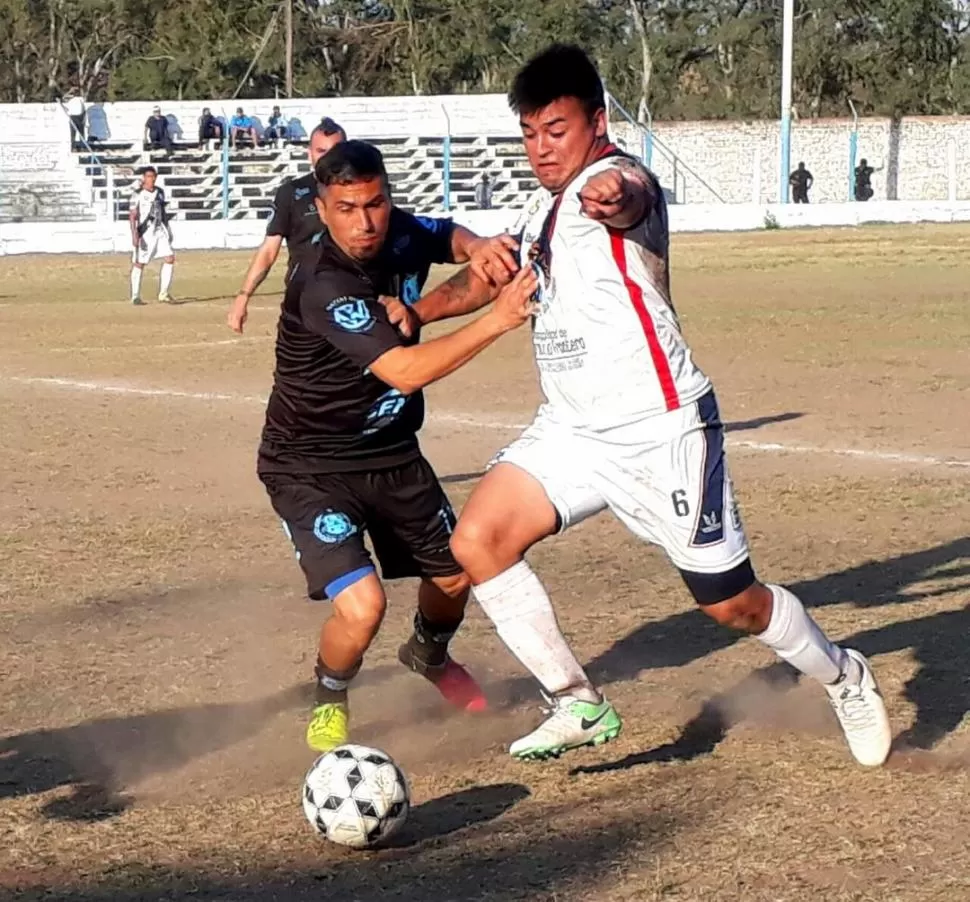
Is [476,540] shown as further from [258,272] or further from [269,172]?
[269,172]

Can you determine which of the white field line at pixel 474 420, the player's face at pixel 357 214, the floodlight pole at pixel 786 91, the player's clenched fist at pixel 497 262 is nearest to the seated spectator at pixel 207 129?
the floodlight pole at pixel 786 91

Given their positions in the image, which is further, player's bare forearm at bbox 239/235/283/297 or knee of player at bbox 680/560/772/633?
player's bare forearm at bbox 239/235/283/297

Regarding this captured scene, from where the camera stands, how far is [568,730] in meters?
5.11

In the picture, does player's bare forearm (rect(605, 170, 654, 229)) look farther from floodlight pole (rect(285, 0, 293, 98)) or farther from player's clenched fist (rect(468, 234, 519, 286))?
floodlight pole (rect(285, 0, 293, 98))

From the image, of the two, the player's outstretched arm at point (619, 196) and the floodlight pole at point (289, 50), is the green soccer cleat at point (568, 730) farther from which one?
the floodlight pole at point (289, 50)

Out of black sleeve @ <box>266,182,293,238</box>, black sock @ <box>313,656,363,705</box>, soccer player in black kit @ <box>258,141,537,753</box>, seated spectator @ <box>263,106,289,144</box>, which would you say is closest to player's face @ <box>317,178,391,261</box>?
soccer player in black kit @ <box>258,141,537,753</box>

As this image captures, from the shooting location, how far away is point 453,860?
457cm

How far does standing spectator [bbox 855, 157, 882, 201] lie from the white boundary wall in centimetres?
789

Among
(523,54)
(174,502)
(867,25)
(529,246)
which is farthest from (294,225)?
(867,25)

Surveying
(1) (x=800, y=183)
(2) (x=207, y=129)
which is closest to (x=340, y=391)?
(2) (x=207, y=129)

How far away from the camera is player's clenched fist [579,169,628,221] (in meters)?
4.58

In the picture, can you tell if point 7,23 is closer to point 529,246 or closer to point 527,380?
point 527,380

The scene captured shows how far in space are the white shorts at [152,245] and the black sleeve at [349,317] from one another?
20828mm

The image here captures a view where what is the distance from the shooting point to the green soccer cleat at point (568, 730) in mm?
5074
